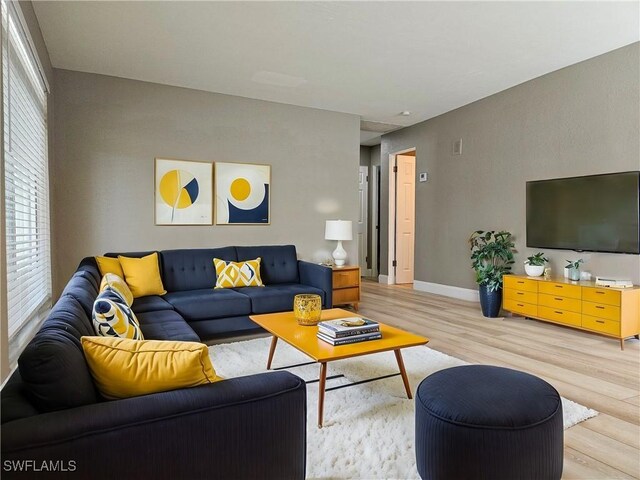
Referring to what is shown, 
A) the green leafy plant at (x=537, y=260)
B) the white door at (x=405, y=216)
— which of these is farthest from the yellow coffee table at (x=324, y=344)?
the white door at (x=405, y=216)

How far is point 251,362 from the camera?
126 inches

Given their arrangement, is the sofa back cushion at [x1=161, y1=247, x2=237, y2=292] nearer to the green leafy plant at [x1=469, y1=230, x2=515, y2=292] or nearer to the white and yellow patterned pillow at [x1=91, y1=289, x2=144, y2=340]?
the white and yellow patterned pillow at [x1=91, y1=289, x2=144, y2=340]

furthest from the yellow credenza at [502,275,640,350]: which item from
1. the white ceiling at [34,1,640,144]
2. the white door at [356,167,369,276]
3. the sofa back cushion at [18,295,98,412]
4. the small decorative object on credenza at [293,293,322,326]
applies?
the sofa back cushion at [18,295,98,412]

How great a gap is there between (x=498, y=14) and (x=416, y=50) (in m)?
0.79

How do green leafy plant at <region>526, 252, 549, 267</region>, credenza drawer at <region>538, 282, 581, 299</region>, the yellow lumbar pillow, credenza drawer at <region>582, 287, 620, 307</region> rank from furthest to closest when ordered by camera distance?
green leafy plant at <region>526, 252, 549, 267</region> → credenza drawer at <region>538, 282, 581, 299</region> → credenza drawer at <region>582, 287, 620, 307</region> → the yellow lumbar pillow

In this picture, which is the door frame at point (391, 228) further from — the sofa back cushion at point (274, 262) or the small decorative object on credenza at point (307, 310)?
the small decorative object on credenza at point (307, 310)

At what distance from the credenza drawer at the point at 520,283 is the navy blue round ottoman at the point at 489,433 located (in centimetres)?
296

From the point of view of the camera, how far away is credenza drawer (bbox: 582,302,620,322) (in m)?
3.64

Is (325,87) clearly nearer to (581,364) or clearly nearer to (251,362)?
(251,362)

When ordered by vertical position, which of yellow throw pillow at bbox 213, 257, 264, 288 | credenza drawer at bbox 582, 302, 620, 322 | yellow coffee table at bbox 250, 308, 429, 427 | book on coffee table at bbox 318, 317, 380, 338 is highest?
yellow throw pillow at bbox 213, 257, 264, 288

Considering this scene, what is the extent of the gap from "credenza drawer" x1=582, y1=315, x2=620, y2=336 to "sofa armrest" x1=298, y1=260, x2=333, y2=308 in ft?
7.94

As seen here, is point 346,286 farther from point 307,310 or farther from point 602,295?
point 602,295

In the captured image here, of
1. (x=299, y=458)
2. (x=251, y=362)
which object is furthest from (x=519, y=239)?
(x=299, y=458)

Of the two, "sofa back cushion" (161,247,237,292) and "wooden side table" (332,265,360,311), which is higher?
"sofa back cushion" (161,247,237,292)
